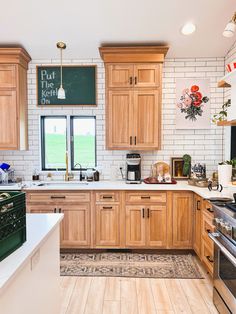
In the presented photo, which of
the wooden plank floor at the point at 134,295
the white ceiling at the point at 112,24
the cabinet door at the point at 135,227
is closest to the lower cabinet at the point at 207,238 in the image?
the wooden plank floor at the point at 134,295

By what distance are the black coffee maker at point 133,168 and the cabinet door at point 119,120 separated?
8.0 inches

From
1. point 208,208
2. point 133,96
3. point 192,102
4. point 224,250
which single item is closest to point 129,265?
point 208,208

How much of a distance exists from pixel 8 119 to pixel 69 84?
3.29ft

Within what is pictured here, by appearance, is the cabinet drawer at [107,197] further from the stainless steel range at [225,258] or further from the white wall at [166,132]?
the stainless steel range at [225,258]

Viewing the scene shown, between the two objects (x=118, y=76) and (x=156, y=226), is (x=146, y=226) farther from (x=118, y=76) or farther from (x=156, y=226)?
(x=118, y=76)

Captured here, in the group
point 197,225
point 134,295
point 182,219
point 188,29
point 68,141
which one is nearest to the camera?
point 134,295

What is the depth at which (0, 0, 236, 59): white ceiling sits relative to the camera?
3.02m

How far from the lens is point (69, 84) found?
4008 mm

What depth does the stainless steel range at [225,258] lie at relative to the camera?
201 cm

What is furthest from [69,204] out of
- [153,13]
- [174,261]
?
[153,13]

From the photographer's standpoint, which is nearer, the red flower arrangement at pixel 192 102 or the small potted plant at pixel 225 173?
the small potted plant at pixel 225 173

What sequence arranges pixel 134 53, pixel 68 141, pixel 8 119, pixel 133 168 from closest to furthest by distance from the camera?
pixel 134 53
pixel 8 119
pixel 133 168
pixel 68 141

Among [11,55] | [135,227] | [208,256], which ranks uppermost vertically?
[11,55]

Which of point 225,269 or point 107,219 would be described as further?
point 107,219
